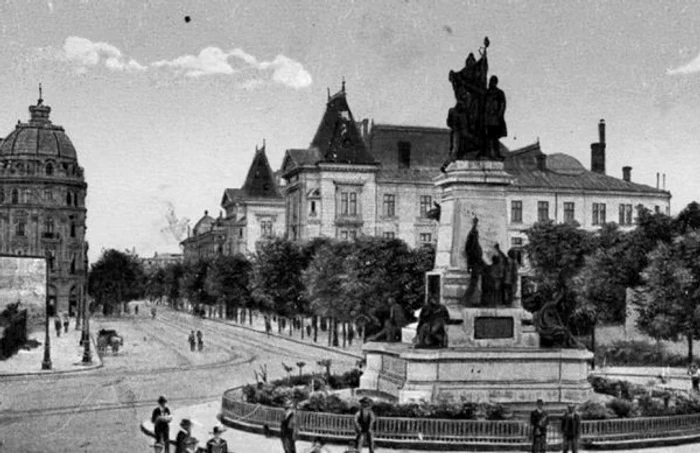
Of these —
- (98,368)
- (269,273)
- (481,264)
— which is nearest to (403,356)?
(481,264)

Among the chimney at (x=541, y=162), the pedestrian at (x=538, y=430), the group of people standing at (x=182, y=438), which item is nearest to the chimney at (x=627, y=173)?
the chimney at (x=541, y=162)

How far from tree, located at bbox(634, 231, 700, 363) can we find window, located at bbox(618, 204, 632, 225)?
42.2 m

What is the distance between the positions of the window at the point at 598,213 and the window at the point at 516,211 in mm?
6959

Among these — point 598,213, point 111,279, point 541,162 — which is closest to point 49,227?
point 111,279

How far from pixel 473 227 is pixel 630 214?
7032cm

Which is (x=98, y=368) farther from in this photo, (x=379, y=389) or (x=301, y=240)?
(x=301, y=240)

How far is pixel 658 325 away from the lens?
156 ft

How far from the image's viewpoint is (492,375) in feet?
82.6

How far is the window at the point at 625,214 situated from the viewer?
9244cm

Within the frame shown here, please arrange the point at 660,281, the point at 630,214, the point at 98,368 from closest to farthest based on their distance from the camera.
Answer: the point at 98,368, the point at 660,281, the point at 630,214

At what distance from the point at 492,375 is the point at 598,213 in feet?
229

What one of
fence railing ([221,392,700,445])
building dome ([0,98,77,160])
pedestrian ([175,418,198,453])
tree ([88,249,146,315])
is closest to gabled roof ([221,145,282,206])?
tree ([88,249,146,315])

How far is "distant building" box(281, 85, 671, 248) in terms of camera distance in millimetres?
87125

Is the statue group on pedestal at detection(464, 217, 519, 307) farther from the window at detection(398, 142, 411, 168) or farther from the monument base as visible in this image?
the window at detection(398, 142, 411, 168)
